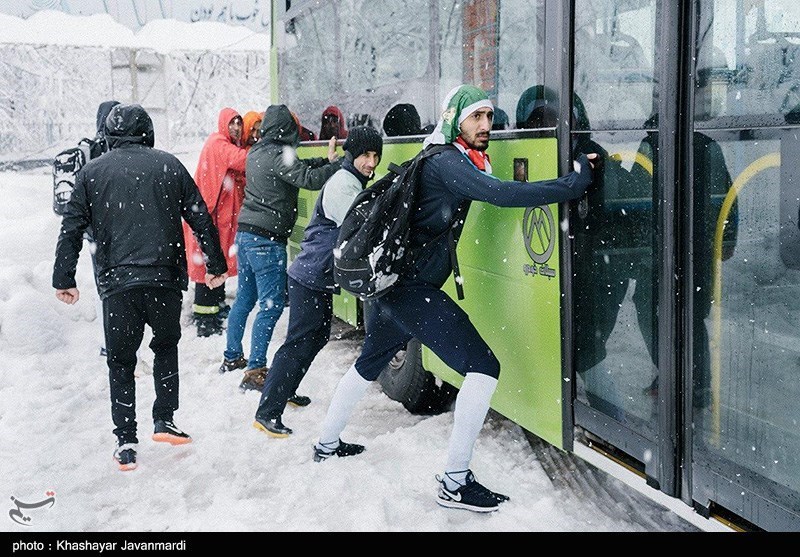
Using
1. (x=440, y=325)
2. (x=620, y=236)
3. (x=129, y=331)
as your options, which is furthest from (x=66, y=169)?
(x=620, y=236)

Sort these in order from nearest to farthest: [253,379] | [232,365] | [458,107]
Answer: [458,107] → [253,379] → [232,365]

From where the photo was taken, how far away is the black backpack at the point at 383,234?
11.7ft

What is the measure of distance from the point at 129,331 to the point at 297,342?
88 centimetres

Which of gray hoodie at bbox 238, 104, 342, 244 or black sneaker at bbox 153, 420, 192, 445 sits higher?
gray hoodie at bbox 238, 104, 342, 244

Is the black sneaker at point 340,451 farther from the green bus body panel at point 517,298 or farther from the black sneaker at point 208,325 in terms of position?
the black sneaker at point 208,325

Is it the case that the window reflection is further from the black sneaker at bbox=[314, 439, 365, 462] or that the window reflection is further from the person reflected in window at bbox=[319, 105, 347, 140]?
the person reflected in window at bbox=[319, 105, 347, 140]

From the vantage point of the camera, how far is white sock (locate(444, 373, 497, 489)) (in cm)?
362

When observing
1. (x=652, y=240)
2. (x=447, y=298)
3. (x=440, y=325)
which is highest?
(x=652, y=240)

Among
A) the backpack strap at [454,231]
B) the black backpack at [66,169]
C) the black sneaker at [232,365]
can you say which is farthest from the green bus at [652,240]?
the black backpack at [66,169]

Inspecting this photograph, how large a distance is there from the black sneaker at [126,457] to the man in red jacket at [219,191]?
8.46 feet

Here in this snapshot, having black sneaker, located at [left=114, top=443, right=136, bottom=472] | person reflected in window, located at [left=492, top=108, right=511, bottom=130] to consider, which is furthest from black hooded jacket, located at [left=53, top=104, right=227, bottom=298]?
person reflected in window, located at [left=492, top=108, right=511, bottom=130]

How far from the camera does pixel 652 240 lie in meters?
2.97

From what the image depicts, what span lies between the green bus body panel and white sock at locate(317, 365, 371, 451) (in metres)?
0.65

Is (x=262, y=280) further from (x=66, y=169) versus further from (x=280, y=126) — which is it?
(x=66, y=169)
